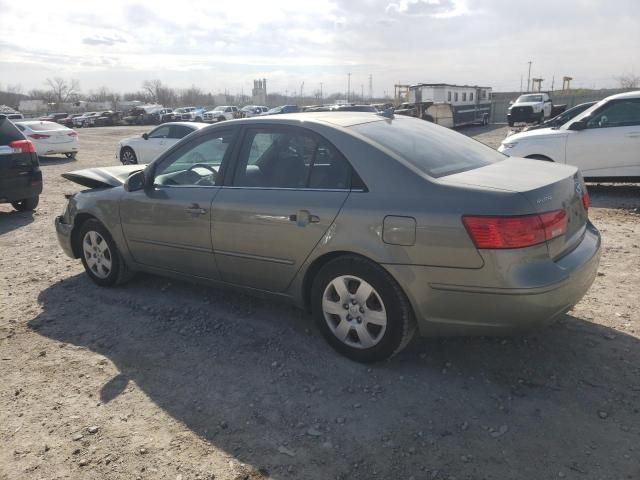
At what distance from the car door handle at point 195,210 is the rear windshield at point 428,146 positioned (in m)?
1.35

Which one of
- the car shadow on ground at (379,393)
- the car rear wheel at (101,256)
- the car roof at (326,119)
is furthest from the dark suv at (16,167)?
the car roof at (326,119)

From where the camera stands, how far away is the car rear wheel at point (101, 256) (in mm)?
4969

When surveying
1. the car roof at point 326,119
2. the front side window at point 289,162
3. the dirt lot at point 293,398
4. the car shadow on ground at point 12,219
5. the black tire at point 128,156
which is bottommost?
the car shadow on ground at point 12,219

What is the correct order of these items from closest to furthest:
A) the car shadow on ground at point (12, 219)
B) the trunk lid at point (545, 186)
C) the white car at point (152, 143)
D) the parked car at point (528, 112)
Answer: the trunk lid at point (545, 186) → the car shadow on ground at point (12, 219) → the white car at point (152, 143) → the parked car at point (528, 112)

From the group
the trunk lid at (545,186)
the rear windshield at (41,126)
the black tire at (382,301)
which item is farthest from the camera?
the rear windshield at (41,126)

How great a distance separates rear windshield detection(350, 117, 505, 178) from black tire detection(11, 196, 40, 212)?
747 centimetres

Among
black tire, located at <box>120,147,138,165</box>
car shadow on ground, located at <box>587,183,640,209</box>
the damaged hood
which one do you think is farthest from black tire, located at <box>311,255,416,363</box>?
black tire, located at <box>120,147,138,165</box>

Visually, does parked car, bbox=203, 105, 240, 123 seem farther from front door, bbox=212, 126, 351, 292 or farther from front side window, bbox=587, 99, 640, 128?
front door, bbox=212, 126, 351, 292

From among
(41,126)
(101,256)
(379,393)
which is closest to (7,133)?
(101,256)

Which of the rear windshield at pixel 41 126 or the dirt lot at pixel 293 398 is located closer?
the dirt lot at pixel 293 398

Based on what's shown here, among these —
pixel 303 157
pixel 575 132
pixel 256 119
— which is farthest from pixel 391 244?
pixel 575 132

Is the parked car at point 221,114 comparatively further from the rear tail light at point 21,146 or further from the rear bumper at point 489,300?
the rear bumper at point 489,300

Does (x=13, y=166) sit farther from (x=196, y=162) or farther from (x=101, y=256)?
(x=196, y=162)

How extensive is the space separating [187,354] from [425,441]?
186cm
